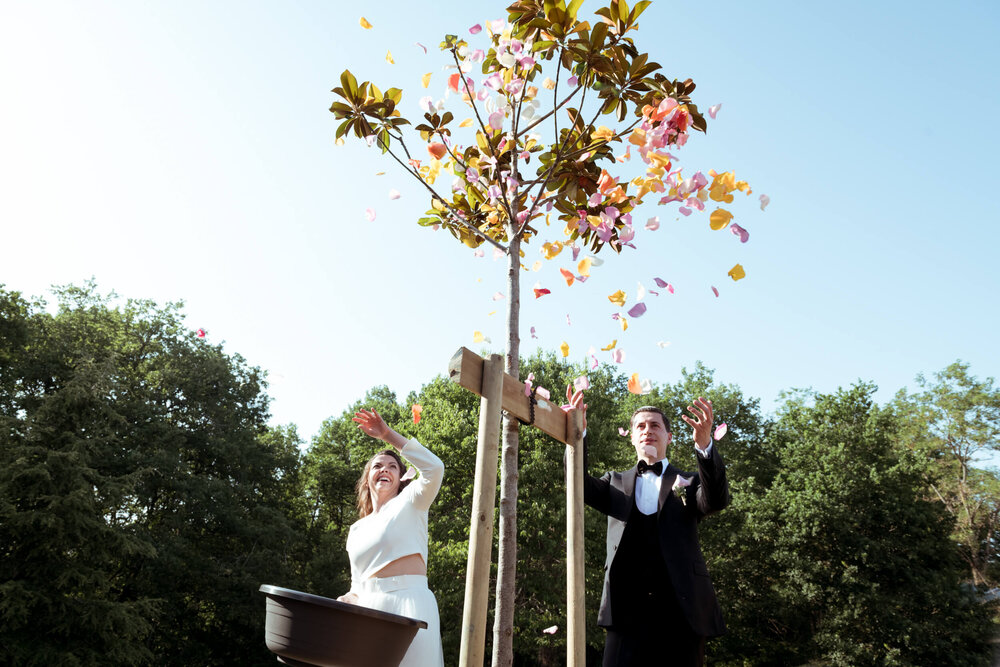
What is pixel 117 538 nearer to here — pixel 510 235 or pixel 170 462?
pixel 170 462

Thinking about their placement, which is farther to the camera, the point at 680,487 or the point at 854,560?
the point at 854,560

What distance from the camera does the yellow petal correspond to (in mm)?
3213

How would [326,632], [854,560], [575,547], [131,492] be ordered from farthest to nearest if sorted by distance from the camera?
[854,560], [131,492], [575,547], [326,632]

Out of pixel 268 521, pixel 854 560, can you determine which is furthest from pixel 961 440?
pixel 268 521

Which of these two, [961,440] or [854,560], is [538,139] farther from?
[961,440]

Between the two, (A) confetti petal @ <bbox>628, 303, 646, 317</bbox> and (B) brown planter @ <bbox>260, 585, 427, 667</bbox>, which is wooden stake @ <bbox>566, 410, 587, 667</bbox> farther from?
(B) brown planter @ <bbox>260, 585, 427, 667</bbox>

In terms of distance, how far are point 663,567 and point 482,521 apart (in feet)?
2.93

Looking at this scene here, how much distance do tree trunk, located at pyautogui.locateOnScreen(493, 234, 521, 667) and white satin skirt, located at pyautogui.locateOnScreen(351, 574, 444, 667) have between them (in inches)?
10.4

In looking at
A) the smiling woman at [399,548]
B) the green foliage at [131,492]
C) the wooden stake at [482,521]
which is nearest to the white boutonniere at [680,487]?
the wooden stake at [482,521]

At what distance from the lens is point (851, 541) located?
702 inches

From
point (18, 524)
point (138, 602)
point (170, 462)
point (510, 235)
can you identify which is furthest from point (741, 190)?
point (170, 462)

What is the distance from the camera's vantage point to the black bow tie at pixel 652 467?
11.0ft

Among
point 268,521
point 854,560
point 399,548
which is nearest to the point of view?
point 399,548

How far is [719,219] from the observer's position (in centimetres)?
323
